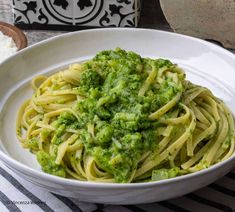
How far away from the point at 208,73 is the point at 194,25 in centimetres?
66

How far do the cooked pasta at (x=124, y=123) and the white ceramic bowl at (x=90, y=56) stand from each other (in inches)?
2.6

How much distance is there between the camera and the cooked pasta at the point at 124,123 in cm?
158

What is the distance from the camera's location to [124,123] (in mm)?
1595

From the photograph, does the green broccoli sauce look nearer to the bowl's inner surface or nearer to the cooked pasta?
the cooked pasta

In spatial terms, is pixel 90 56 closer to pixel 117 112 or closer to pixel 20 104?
pixel 20 104

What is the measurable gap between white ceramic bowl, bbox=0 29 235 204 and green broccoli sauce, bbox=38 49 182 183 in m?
0.11

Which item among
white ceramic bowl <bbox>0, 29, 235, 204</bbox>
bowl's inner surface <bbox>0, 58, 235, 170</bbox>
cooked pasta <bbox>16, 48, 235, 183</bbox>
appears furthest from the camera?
bowl's inner surface <bbox>0, 58, 235, 170</bbox>

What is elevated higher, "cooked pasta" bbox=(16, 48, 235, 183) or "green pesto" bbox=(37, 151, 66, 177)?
"cooked pasta" bbox=(16, 48, 235, 183)

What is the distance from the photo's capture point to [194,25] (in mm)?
2676

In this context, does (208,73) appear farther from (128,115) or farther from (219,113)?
(128,115)

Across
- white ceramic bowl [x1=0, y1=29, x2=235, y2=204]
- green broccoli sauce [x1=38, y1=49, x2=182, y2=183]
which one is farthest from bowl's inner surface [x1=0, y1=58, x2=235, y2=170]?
green broccoli sauce [x1=38, y1=49, x2=182, y2=183]

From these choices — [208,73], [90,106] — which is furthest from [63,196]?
[208,73]

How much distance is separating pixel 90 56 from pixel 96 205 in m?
0.72

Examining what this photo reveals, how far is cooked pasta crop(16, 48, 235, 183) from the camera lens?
5.18 feet
